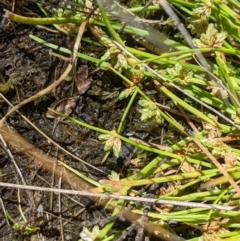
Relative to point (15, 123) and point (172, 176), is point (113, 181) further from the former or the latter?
point (15, 123)

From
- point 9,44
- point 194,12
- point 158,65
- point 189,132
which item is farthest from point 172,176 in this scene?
point 9,44

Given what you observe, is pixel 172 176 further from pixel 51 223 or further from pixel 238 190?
pixel 51 223

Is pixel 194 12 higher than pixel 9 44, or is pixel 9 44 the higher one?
pixel 194 12

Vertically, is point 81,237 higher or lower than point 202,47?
lower

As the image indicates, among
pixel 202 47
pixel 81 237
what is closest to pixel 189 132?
pixel 202 47

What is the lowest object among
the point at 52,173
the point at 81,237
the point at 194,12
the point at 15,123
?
the point at 81,237

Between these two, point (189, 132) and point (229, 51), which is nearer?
point (229, 51)
